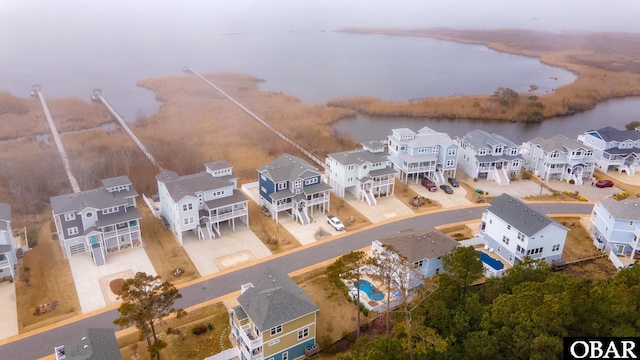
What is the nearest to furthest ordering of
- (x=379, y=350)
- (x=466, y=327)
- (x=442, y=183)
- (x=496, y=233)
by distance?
(x=379, y=350)
(x=466, y=327)
(x=496, y=233)
(x=442, y=183)

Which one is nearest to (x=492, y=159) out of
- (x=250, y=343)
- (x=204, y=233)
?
(x=204, y=233)

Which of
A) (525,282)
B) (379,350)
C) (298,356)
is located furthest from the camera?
(298,356)

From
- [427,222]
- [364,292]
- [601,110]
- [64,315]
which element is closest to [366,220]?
[427,222]

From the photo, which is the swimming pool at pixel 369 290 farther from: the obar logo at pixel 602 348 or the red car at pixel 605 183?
the red car at pixel 605 183

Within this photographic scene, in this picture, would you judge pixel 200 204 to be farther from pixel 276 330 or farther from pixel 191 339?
pixel 276 330

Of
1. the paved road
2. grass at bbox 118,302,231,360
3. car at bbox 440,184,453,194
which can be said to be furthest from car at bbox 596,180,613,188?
grass at bbox 118,302,231,360

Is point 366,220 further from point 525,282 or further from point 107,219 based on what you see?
point 107,219

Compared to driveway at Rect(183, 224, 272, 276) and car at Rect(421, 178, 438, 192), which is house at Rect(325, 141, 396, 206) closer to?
car at Rect(421, 178, 438, 192)

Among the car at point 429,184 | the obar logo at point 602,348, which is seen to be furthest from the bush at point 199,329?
the car at point 429,184
